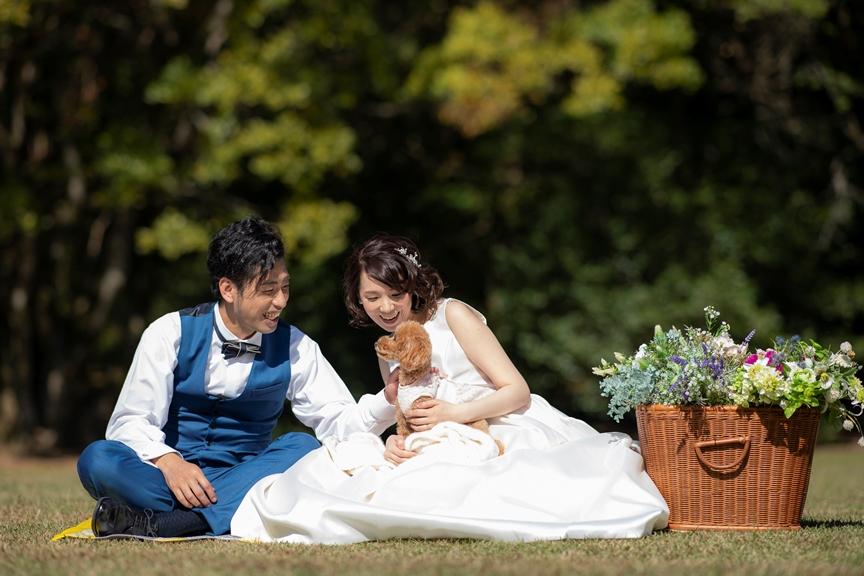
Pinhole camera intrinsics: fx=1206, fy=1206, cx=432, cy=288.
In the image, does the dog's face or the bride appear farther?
the dog's face

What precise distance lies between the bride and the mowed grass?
10cm

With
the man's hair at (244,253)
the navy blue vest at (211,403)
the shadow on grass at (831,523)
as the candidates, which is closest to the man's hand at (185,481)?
the navy blue vest at (211,403)

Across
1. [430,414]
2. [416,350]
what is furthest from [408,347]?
[430,414]

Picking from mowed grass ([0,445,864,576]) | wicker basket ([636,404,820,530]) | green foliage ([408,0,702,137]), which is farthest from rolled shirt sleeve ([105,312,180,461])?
green foliage ([408,0,702,137])

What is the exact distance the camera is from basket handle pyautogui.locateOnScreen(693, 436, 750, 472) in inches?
197

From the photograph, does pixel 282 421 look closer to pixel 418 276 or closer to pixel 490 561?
pixel 418 276

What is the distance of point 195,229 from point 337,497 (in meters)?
8.32

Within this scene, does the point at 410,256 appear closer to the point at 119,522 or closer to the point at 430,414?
the point at 430,414

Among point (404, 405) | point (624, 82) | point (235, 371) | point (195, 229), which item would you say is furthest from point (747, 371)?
point (624, 82)

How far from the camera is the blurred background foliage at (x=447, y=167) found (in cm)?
1311

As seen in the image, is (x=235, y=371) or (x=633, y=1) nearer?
(x=235, y=371)

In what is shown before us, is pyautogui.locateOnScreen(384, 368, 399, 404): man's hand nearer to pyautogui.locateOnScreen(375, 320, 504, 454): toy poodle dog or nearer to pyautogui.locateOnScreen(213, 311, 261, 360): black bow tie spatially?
pyautogui.locateOnScreen(375, 320, 504, 454): toy poodle dog

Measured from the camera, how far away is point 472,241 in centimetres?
1648

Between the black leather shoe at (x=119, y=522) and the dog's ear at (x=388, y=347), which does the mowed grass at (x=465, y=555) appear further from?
the dog's ear at (x=388, y=347)
